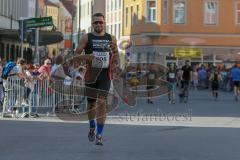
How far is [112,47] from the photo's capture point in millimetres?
13086

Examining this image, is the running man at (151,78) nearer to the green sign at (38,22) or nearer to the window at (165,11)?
→ the green sign at (38,22)

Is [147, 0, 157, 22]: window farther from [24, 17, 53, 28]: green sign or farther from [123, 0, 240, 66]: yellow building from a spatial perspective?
[24, 17, 53, 28]: green sign

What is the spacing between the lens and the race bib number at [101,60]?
12.9m

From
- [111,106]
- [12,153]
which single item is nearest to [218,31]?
[111,106]

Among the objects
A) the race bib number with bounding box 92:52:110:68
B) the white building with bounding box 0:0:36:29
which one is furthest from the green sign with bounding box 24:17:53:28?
the white building with bounding box 0:0:36:29

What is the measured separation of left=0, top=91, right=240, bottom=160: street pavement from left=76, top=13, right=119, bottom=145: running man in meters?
0.54

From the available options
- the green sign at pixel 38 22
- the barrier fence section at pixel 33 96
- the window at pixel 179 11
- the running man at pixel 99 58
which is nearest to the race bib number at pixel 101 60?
the running man at pixel 99 58

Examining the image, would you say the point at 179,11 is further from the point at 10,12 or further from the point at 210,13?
the point at 10,12

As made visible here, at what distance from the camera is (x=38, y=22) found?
2755 cm

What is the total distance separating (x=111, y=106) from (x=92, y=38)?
339cm

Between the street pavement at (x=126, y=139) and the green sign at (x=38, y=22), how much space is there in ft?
23.4

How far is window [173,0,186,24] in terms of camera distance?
69.8 metres

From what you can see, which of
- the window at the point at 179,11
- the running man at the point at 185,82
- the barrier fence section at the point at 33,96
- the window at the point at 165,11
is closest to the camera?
the barrier fence section at the point at 33,96

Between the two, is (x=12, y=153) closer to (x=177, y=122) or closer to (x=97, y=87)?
(x=97, y=87)
